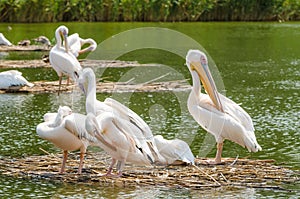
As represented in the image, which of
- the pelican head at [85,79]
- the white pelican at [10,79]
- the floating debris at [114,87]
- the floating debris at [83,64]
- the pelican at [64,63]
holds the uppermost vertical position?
the pelican head at [85,79]

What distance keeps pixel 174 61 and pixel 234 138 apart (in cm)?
1087

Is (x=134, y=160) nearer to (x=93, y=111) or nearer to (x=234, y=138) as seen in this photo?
(x=93, y=111)

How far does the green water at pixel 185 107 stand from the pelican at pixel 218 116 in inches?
13.4

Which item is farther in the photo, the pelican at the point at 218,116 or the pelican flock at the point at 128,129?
the pelican at the point at 218,116

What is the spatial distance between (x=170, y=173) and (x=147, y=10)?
82.7 feet

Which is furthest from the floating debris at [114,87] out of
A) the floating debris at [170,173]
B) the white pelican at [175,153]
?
the white pelican at [175,153]

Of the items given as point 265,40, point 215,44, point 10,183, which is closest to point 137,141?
point 10,183

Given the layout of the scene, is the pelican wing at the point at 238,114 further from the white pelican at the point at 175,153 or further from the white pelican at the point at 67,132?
the white pelican at the point at 67,132

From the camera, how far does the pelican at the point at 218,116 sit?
26.1ft

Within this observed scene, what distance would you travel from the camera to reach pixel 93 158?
8.19 m

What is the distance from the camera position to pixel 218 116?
26.2 ft

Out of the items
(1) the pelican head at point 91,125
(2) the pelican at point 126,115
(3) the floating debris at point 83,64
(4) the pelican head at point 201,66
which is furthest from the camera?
(3) the floating debris at point 83,64

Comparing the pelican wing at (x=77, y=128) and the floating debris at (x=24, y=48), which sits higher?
the pelican wing at (x=77, y=128)

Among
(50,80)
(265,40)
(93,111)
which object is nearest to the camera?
(93,111)
